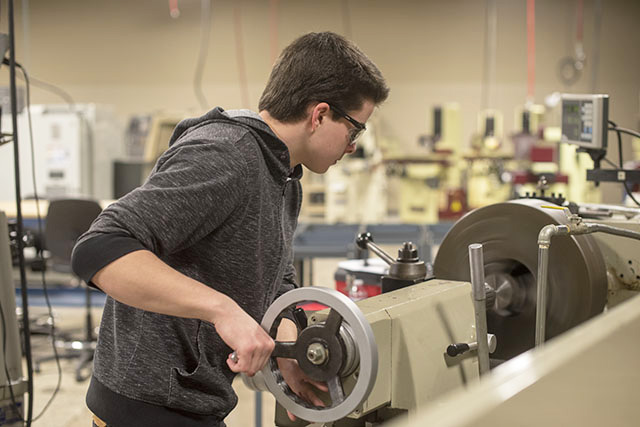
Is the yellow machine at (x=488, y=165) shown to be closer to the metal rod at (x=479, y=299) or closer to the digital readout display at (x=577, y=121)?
the digital readout display at (x=577, y=121)

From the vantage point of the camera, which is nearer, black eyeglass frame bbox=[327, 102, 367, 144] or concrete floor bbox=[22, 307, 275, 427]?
black eyeglass frame bbox=[327, 102, 367, 144]

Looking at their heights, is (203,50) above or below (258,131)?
above

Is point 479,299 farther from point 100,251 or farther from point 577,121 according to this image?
point 577,121

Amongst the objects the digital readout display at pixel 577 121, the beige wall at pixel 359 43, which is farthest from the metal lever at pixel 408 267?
the beige wall at pixel 359 43

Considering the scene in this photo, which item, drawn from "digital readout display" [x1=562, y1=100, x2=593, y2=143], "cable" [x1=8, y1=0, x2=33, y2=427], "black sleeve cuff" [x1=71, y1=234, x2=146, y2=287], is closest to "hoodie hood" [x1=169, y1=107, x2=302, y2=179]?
"black sleeve cuff" [x1=71, y1=234, x2=146, y2=287]

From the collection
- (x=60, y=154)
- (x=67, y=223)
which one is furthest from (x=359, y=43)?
(x=67, y=223)

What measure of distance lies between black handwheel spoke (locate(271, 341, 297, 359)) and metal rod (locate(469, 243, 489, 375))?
30cm

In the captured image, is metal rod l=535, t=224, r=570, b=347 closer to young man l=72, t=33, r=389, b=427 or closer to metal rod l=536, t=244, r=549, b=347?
metal rod l=536, t=244, r=549, b=347

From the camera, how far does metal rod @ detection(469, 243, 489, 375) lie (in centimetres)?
104

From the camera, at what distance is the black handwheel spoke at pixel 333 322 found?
90cm

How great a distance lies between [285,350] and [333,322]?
0.08 m

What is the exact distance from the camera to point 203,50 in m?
7.14

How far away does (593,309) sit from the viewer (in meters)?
1.33

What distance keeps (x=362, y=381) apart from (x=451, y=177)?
409cm
